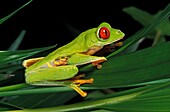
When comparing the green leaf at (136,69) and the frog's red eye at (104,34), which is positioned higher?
the frog's red eye at (104,34)

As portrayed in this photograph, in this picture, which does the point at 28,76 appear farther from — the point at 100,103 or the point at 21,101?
the point at 21,101

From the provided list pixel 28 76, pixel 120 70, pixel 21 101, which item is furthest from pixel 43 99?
pixel 120 70

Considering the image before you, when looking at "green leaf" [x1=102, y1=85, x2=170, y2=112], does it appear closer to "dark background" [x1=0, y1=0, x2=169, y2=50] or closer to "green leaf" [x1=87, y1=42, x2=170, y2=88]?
"green leaf" [x1=87, y1=42, x2=170, y2=88]

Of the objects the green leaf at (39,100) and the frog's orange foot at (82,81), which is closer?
the frog's orange foot at (82,81)

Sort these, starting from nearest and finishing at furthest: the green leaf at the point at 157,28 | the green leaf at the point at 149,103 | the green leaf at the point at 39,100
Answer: the green leaf at the point at 149,103
the green leaf at the point at 39,100
the green leaf at the point at 157,28

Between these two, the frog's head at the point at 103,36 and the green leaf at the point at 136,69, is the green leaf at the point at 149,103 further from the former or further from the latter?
the frog's head at the point at 103,36

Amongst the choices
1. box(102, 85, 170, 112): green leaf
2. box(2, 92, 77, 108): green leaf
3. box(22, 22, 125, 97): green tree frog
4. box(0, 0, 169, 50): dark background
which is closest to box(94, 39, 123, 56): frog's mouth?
box(22, 22, 125, 97): green tree frog

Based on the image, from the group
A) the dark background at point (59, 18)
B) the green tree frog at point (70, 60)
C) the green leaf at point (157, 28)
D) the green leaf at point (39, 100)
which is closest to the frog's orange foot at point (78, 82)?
the green tree frog at point (70, 60)

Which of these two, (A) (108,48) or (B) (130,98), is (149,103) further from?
(A) (108,48)
